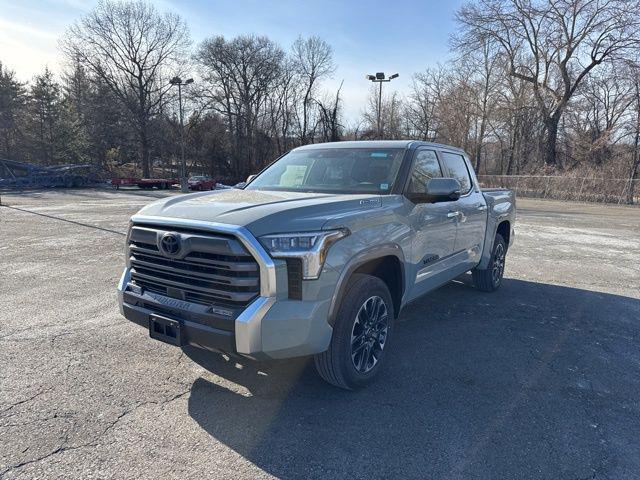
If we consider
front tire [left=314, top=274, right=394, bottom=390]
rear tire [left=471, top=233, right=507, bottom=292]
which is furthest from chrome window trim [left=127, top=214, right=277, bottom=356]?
rear tire [left=471, top=233, right=507, bottom=292]

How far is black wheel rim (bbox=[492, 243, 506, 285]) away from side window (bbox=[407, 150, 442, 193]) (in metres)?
2.22

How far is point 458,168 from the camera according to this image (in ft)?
17.4

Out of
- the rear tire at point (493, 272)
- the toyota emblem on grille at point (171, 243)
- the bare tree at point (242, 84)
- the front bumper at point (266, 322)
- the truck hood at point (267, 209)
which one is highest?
the bare tree at point (242, 84)

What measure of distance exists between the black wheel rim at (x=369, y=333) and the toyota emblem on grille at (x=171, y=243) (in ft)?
4.61

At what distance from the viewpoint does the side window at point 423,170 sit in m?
4.01

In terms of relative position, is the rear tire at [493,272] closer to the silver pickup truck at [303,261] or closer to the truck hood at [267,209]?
the silver pickup truck at [303,261]

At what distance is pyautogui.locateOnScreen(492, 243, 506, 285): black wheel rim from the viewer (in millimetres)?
6188

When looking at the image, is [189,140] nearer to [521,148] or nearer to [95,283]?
[521,148]

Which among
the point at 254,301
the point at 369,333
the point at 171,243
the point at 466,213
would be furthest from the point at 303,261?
the point at 466,213

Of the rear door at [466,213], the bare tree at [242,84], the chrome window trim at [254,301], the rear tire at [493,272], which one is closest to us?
the chrome window trim at [254,301]

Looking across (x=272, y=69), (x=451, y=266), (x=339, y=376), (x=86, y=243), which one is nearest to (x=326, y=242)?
(x=339, y=376)

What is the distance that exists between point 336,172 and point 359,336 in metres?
1.72

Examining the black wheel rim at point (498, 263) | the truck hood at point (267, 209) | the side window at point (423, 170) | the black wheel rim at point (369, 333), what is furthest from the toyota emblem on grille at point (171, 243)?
the black wheel rim at point (498, 263)

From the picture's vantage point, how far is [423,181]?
13.9ft
